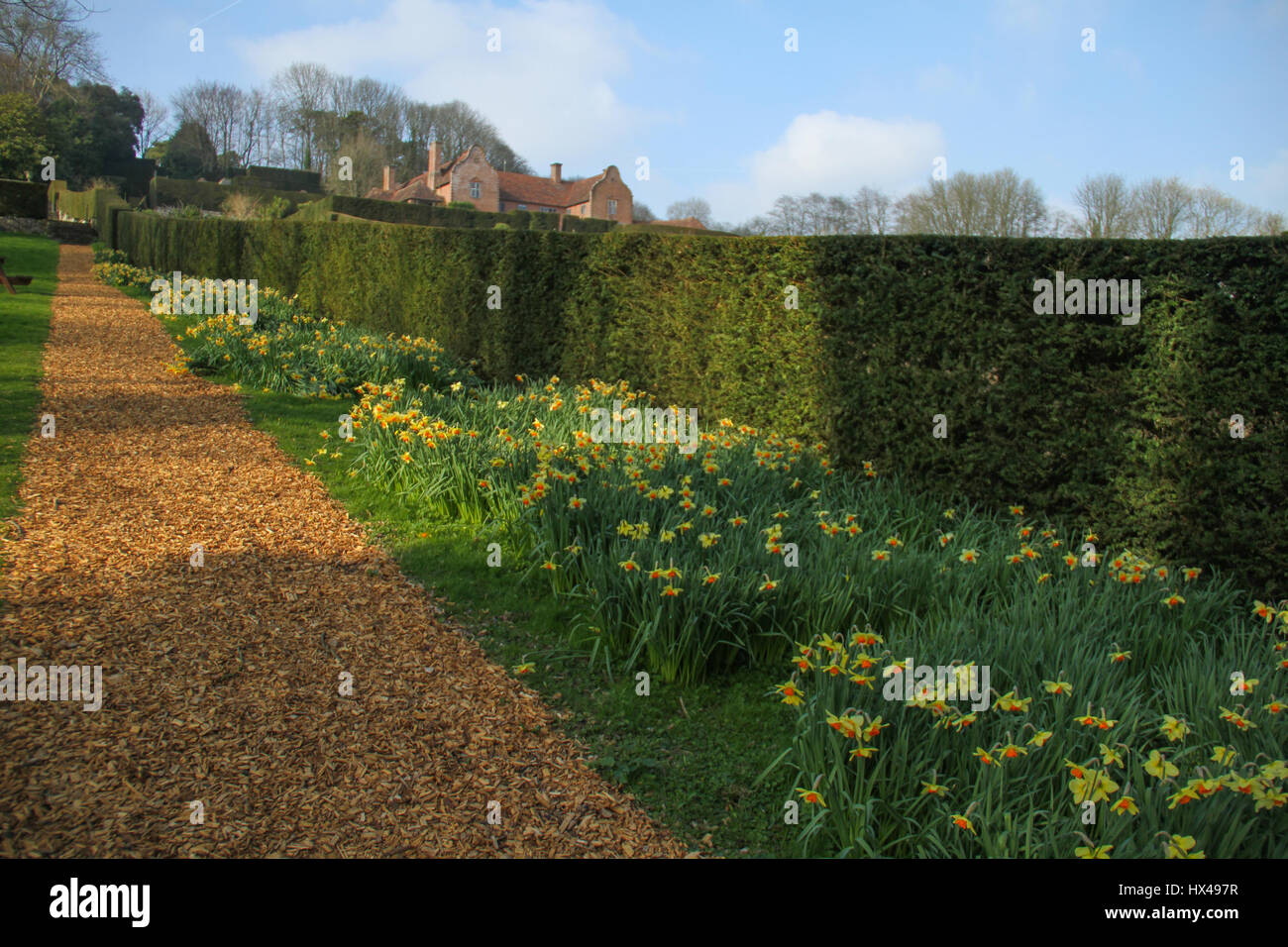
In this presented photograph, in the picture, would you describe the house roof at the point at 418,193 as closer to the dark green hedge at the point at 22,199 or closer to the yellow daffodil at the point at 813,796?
the dark green hedge at the point at 22,199

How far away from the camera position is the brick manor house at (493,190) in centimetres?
5178

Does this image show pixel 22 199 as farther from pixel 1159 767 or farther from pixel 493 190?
pixel 1159 767

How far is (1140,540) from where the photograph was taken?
16.2ft

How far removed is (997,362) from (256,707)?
465 centimetres

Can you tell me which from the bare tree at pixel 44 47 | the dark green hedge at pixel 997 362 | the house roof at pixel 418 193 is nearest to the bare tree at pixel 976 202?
the dark green hedge at pixel 997 362

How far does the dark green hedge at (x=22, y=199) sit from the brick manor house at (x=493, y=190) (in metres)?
18.9

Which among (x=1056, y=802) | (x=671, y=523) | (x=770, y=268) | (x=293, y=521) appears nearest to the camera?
(x=1056, y=802)

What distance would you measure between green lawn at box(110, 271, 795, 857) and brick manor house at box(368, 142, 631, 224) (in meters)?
48.7

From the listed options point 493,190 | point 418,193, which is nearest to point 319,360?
point 418,193

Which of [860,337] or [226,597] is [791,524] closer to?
[860,337]

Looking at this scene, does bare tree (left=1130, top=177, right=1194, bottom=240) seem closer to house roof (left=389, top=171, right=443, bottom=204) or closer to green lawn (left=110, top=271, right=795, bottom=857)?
green lawn (left=110, top=271, right=795, bottom=857)

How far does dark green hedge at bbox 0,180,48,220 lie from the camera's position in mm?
33281

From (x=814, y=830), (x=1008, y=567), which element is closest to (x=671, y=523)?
(x=1008, y=567)

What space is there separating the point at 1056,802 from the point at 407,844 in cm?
197
